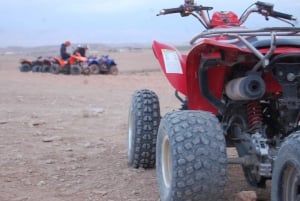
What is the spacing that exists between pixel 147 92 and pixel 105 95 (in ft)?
27.8

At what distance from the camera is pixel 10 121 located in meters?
9.12

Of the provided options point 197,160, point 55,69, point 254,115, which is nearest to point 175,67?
point 254,115

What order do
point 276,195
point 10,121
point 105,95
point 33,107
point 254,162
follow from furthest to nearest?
point 105,95, point 33,107, point 10,121, point 254,162, point 276,195

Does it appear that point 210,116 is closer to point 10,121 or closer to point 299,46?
point 299,46

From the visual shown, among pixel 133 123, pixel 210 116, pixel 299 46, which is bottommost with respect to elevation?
pixel 133 123

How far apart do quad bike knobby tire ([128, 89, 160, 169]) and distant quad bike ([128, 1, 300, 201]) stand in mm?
570

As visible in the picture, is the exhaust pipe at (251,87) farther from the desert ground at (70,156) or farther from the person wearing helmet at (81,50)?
the person wearing helmet at (81,50)

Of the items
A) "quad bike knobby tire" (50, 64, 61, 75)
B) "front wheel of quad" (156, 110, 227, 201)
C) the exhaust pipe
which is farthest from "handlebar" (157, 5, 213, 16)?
"quad bike knobby tire" (50, 64, 61, 75)

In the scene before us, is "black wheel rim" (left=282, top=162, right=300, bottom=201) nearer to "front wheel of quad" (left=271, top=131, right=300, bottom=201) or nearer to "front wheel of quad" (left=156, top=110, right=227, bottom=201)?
"front wheel of quad" (left=271, top=131, right=300, bottom=201)

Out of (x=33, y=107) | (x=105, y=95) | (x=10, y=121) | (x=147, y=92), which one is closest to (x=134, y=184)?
(x=147, y=92)

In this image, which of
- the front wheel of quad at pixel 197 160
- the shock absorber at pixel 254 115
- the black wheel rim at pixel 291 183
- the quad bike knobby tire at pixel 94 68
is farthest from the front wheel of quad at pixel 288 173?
the quad bike knobby tire at pixel 94 68

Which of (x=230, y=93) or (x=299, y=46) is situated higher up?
(x=299, y=46)

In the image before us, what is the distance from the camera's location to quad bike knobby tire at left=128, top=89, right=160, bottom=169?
18.6ft

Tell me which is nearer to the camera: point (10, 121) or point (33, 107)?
point (10, 121)
